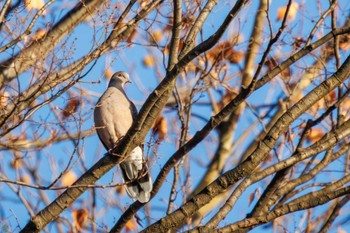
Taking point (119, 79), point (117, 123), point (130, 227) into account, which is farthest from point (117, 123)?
point (130, 227)

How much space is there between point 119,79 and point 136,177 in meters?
1.71

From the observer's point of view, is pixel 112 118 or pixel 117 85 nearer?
pixel 112 118

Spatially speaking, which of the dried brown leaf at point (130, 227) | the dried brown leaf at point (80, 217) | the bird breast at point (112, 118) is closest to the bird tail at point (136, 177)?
the bird breast at point (112, 118)

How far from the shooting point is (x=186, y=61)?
3.41 meters

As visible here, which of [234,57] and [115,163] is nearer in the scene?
[115,163]

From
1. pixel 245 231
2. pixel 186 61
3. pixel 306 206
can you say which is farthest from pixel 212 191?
pixel 186 61

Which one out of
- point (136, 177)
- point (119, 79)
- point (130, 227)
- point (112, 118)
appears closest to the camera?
point (136, 177)

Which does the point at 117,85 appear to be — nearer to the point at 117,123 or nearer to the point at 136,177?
the point at 117,123

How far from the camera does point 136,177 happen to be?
5.21 metres

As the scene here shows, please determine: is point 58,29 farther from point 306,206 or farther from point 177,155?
point 306,206

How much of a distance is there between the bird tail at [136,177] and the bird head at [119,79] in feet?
3.46

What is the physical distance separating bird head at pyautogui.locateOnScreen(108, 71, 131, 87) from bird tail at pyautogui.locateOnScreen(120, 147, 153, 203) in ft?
3.46

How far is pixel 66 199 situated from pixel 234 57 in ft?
11.2

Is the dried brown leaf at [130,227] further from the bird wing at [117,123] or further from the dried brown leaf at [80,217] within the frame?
the bird wing at [117,123]
